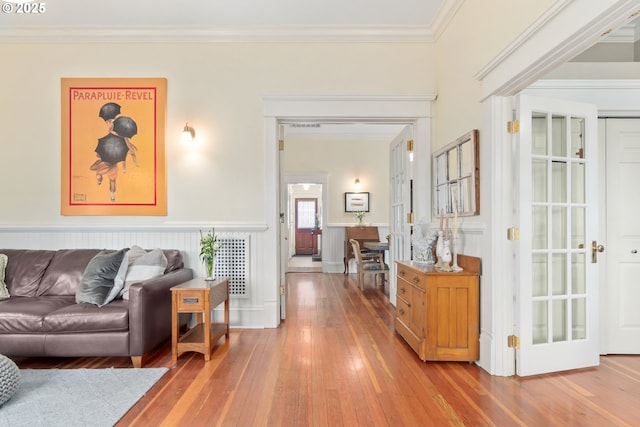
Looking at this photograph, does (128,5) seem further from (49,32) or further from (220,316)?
(220,316)

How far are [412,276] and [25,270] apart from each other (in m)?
3.67

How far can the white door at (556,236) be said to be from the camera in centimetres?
261

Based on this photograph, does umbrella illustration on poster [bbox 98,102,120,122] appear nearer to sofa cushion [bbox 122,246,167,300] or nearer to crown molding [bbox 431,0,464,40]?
sofa cushion [bbox 122,246,167,300]

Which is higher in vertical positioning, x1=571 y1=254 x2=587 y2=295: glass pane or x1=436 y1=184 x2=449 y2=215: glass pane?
x1=436 y1=184 x2=449 y2=215: glass pane

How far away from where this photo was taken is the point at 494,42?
2.63m

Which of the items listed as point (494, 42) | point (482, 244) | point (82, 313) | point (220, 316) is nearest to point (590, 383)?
point (482, 244)

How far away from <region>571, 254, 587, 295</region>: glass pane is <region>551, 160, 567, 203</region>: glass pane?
472mm

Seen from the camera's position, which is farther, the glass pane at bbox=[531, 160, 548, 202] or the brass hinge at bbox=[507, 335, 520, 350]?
the glass pane at bbox=[531, 160, 548, 202]

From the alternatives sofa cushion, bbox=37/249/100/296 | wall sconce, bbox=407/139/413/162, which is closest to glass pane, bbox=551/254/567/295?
wall sconce, bbox=407/139/413/162

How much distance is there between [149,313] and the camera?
111 inches

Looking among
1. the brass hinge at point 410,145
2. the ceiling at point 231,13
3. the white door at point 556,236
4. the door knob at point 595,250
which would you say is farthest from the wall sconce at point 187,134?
the door knob at point 595,250

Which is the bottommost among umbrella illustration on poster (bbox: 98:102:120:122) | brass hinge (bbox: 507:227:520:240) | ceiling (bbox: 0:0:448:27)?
brass hinge (bbox: 507:227:520:240)

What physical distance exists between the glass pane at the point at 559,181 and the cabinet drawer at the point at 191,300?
295 centimetres

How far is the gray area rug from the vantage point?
2.00 metres
